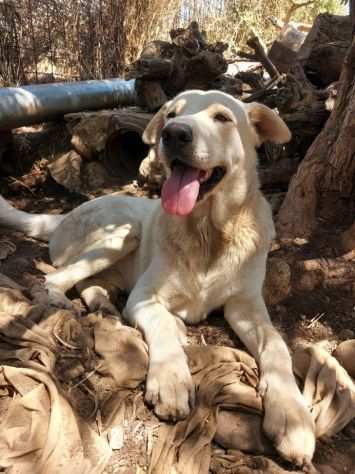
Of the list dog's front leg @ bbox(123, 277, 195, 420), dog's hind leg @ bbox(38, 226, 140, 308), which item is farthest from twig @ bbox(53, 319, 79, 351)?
dog's hind leg @ bbox(38, 226, 140, 308)

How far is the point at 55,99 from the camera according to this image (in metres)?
5.75

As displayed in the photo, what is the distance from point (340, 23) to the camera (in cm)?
558

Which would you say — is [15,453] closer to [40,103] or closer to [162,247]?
[162,247]

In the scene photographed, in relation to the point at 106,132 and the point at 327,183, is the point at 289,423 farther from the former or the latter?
the point at 106,132

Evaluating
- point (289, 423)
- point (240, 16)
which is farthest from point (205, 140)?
point (240, 16)

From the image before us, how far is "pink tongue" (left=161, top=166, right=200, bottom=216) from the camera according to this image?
2578 millimetres

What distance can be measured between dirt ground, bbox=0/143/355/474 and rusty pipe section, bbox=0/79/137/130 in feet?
3.04

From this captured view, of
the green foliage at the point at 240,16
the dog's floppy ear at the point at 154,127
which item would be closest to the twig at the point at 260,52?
the dog's floppy ear at the point at 154,127

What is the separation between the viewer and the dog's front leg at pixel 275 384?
1.93m

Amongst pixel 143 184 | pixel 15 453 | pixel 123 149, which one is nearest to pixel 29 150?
pixel 123 149

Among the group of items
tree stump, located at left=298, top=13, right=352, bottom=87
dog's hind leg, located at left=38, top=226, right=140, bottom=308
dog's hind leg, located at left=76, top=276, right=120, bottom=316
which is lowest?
dog's hind leg, located at left=76, top=276, right=120, bottom=316

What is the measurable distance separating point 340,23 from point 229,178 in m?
4.00

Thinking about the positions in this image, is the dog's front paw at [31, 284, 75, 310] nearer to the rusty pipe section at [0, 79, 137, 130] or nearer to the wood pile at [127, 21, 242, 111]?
the rusty pipe section at [0, 79, 137, 130]

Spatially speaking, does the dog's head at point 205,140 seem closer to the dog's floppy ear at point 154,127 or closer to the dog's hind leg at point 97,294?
the dog's floppy ear at point 154,127
